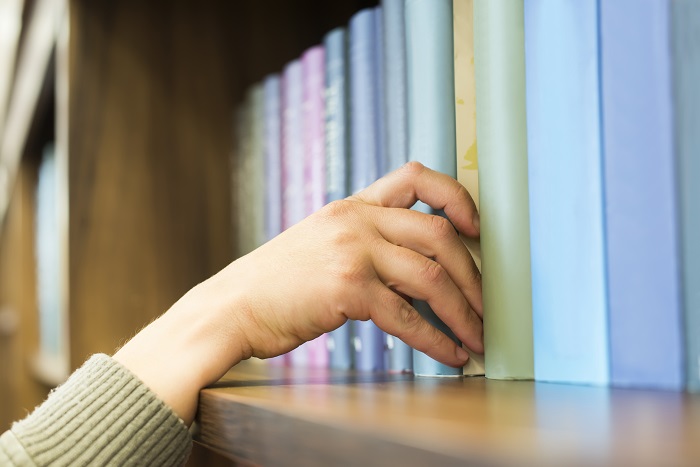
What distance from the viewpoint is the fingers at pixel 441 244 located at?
56 cm

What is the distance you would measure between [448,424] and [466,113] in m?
0.33

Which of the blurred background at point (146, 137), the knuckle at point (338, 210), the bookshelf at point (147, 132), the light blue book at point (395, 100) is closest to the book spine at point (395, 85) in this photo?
the light blue book at point (395, 100)

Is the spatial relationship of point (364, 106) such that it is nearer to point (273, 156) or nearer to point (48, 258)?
point (273, 156)

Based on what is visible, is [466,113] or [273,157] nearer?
[466,113]

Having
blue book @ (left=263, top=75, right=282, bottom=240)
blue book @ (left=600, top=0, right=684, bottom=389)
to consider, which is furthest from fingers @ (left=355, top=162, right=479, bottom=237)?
blue book @ (left=263, top=75, right=282, bottom=240)

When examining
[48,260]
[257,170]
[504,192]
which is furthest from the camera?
[48,260]

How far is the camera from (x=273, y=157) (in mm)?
964

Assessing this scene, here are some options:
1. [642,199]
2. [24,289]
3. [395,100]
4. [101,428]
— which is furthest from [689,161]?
[24,289]

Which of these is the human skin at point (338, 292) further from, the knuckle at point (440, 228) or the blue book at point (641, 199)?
the blue book at point (641, 199)

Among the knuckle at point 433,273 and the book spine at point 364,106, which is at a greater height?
the book spine at point 364,106

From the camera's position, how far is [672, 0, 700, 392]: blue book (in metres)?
0.42

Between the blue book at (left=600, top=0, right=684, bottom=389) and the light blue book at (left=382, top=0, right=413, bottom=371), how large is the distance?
23 cm

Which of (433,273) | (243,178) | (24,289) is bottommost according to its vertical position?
(24,289)

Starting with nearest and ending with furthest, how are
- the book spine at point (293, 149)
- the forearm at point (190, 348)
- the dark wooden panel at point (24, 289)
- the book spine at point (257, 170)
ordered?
1. the forearm at point (190, 348)
2. the book spine at point (293, 149)
3. the book spine at point (257, 170)
4. the dark wooden panel at point (24, 289)
